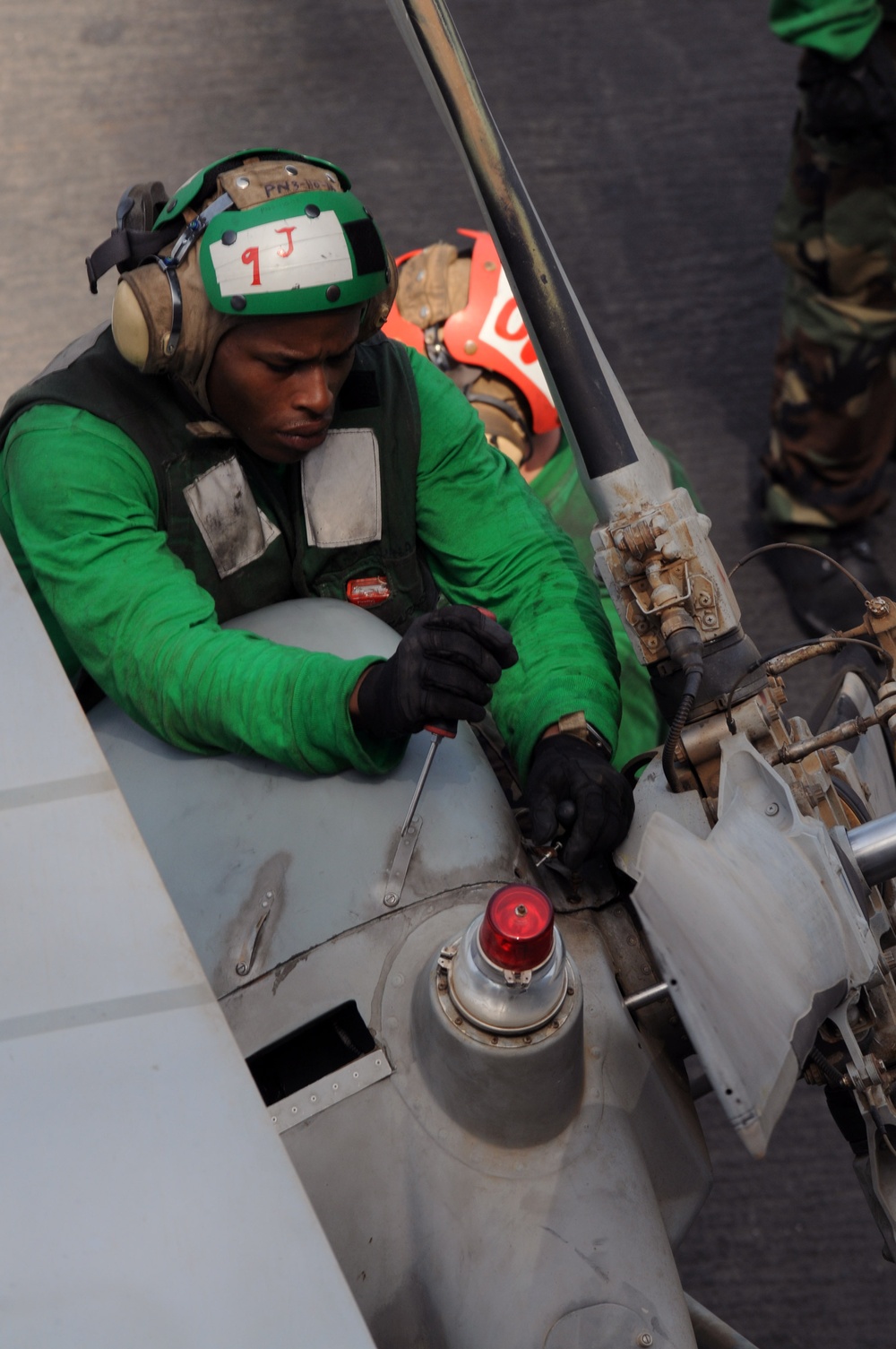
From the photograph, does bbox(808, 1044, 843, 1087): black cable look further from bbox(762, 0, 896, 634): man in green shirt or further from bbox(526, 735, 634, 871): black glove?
bbox(762, 0, 896, 634): man in green shirt

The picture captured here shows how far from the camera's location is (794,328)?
3418mm

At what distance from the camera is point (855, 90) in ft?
9.80

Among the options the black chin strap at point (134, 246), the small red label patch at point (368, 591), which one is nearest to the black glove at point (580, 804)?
the small red label patch at point (368, 591)

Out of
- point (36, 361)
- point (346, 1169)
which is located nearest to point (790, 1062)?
point (346, 1169)

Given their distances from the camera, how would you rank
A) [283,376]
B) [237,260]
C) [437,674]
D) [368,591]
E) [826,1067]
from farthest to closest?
[368,591], [283,376], [237,260], [437,674], [826,1067]

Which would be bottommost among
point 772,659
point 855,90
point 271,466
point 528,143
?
point 528,143

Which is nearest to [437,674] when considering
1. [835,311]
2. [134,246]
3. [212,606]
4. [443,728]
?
[443,728]

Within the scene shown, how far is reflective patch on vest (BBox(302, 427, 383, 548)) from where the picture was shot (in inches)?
79.2

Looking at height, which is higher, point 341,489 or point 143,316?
point 143,316

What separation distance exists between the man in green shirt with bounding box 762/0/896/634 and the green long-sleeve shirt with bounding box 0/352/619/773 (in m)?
1.44

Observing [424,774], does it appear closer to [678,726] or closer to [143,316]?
[678,726]

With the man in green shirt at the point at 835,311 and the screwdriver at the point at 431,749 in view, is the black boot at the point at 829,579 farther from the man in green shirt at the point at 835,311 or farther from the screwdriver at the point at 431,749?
the screwdriver at the point at 431,749

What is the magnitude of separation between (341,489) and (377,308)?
25 cm

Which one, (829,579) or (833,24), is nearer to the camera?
(833,24)
